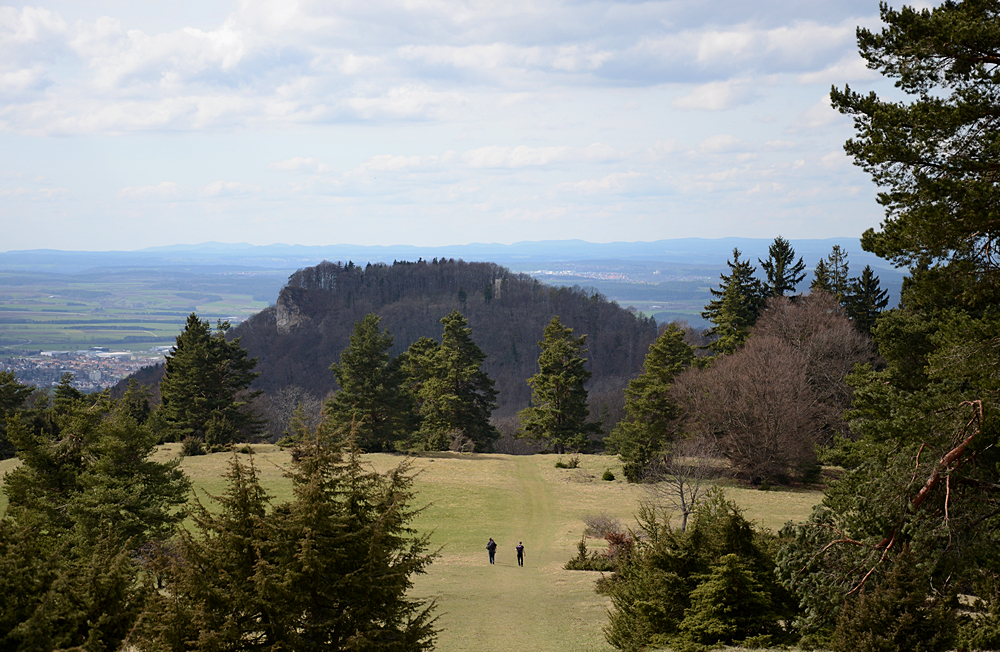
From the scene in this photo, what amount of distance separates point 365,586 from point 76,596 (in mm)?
5745

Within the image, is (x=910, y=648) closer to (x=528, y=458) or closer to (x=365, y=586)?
(x=365, y=586)

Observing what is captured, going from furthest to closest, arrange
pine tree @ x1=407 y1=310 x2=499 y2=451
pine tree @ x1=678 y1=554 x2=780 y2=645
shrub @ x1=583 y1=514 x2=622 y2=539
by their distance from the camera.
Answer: pine tree @ x1=407 y1=310 x2=499 y2=451 → shrub @ x1=583 y1=514 x2=622 y2=539 → pine tree @ x1=678 y1=554 x2=780 y2=645

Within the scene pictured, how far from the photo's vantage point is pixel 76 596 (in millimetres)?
11688

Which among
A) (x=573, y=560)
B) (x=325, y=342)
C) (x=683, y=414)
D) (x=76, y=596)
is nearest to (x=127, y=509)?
(x=76, y=596)

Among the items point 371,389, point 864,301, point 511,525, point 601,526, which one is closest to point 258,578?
point 601,526

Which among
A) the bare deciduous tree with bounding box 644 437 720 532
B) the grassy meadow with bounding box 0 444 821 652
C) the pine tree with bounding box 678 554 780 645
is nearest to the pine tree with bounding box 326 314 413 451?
the grassy meadow with bounding box 0 444 821 652

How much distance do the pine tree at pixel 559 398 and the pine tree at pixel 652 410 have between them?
512cm

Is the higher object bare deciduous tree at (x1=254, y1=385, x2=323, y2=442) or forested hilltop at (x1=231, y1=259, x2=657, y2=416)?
forested hilltop at (x1=231, y1=259, x2=657, y2=416)

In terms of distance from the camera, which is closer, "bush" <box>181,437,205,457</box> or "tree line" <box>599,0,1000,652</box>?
"tree line" <box>599,0,1000,652</box>

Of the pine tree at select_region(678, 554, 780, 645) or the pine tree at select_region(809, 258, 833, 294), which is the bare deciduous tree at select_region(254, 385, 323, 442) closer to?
the pine tree at select_region(809, 258, 833, 294)

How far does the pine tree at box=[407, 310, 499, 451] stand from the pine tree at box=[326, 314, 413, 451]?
314 centimetres

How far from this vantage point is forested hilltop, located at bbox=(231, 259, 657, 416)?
138375 millimetres

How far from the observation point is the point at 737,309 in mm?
56000

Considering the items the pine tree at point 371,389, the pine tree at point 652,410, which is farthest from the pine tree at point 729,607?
the pine tree at point 371,389
